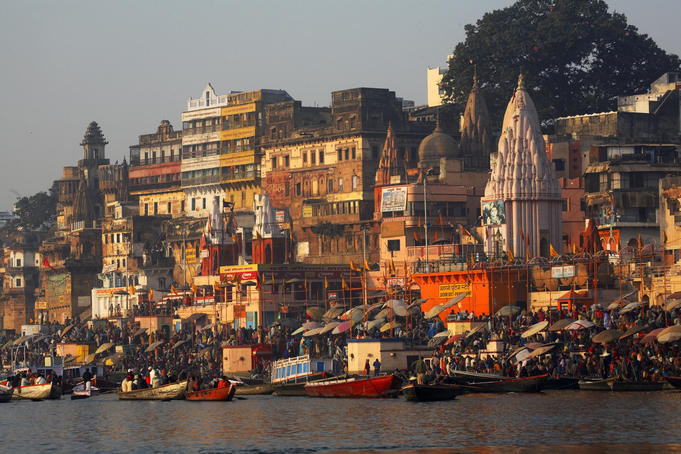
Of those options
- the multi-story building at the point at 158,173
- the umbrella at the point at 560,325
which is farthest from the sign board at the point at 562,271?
the multi-story building at the point at 158,173

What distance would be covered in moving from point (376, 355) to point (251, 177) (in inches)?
1878

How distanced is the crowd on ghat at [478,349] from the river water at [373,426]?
5.03 feet

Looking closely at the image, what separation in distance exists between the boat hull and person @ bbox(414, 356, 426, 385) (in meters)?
1.79

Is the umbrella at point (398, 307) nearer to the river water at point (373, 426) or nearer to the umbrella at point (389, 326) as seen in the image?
the umbrella at point (389, 326)

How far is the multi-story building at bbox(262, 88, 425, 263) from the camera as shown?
3713 inches

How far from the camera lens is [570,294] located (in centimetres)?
6506

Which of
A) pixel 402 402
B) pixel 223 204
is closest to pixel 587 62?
pixel 223 204

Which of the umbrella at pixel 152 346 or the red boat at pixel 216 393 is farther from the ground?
→ the umbrella at pixel 152 346

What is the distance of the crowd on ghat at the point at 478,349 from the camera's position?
5434 centimetres

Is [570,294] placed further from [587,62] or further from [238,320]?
[587,62]

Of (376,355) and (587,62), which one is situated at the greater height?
(587,62)

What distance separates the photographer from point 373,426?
46938 mm

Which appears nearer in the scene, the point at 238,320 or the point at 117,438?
the point at 117,438

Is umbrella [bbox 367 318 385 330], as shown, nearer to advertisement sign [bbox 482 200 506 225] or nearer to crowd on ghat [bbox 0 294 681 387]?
crowd on ghat [bbox 0 294 681 387]
